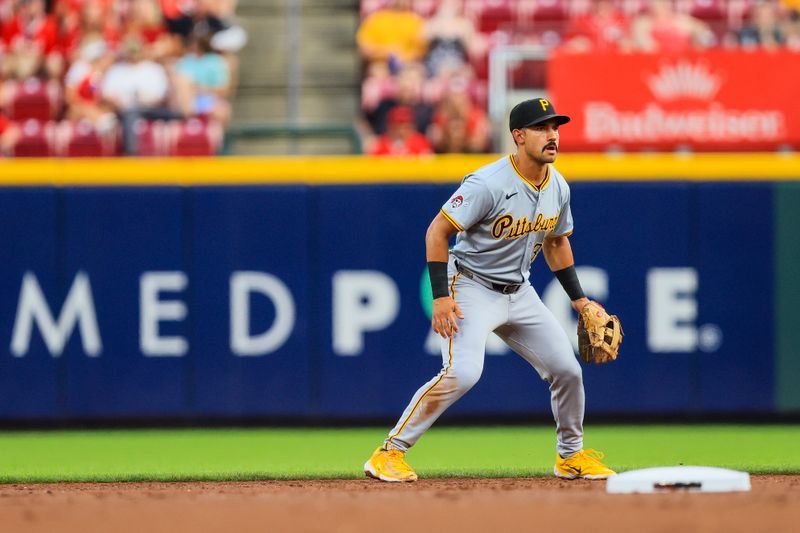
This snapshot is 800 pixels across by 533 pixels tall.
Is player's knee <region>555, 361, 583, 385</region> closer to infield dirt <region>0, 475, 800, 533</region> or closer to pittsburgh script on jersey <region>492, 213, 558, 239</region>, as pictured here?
infield dirt <region>0, 475, 800, 533</region>

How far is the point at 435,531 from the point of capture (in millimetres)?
4285

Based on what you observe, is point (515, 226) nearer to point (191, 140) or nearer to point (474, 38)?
point (191, 140)

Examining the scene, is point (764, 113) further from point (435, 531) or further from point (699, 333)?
point (435, 531)

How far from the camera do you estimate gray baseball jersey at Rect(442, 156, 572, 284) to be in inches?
223

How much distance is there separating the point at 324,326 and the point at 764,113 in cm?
329

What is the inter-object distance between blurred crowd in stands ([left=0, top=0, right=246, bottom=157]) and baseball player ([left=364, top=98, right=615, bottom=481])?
3995mm

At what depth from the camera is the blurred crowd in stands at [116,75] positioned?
963cm

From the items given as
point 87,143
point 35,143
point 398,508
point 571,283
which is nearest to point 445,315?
point 571,283

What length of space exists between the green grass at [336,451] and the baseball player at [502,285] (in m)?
0.44

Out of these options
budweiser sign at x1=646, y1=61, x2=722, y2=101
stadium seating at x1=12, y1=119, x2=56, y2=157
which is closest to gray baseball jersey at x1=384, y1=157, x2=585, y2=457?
budweiser sign at x1=646, y1=61, x2=722, y2=101

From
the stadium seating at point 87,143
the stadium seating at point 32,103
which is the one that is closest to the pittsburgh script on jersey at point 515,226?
the stadium seating at point 87,143

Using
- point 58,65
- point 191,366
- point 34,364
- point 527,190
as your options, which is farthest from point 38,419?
point 527,190

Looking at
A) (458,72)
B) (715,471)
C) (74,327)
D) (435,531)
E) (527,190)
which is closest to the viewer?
(435,531)

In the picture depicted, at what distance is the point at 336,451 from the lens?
7379 mm
